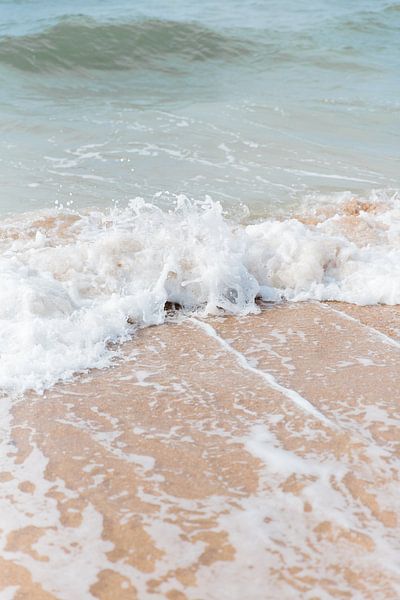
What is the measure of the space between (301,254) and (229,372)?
1696 millimetres

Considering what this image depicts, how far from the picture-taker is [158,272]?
4.82m

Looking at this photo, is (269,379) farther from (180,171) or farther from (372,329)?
(180,171)

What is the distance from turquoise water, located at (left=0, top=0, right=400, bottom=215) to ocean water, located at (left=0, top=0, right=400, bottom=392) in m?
0.04

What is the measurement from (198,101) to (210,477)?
9211 mm

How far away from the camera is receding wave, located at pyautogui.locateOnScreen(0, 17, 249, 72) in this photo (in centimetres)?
1339

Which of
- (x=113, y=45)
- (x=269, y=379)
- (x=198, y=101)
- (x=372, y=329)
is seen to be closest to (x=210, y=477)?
(x=269, y=379)

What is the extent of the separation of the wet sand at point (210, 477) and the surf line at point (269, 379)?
0.01 metres

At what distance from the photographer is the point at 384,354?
3.75 metres

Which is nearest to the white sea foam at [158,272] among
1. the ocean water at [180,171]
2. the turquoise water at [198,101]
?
the ocean water at [180,171]

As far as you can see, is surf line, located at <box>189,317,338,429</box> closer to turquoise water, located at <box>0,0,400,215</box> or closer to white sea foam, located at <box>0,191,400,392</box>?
white sea foam, located at <box>0,191,400,392</box>

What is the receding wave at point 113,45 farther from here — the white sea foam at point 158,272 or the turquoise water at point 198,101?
the white sea foam at point 158,272

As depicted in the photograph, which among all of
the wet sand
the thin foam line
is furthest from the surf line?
the thin foam line

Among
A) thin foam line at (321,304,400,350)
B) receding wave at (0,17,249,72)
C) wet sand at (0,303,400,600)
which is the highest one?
receding wave at (0,17,249,72)

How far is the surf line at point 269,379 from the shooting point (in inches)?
121
